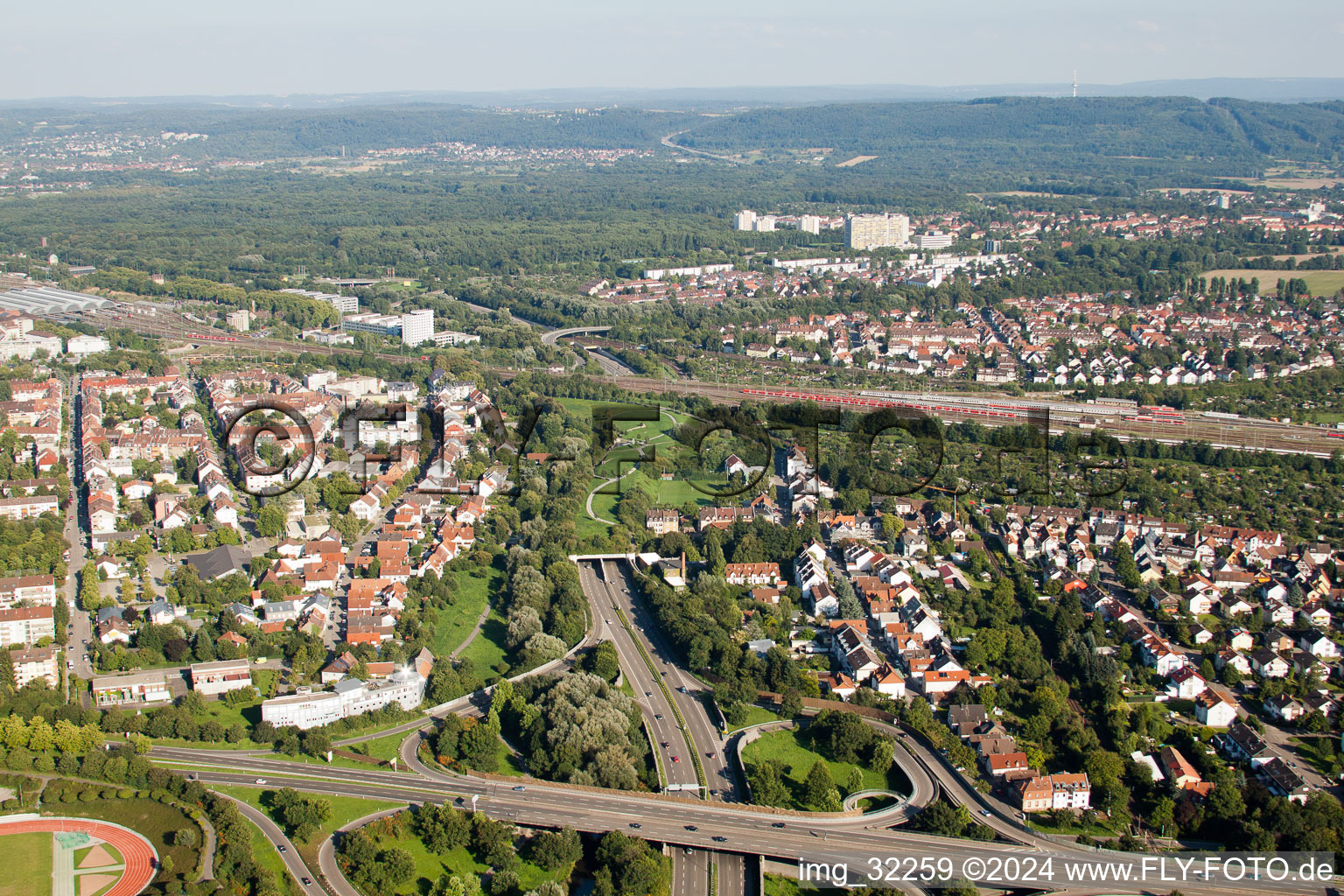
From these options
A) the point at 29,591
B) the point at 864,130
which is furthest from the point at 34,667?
the point at 864,130

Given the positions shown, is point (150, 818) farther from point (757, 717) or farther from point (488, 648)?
point (757, 717)

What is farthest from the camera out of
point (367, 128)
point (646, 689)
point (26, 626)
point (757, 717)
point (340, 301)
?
point (367, 128)

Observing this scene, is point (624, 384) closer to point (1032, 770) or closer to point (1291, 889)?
point (1032, 770)

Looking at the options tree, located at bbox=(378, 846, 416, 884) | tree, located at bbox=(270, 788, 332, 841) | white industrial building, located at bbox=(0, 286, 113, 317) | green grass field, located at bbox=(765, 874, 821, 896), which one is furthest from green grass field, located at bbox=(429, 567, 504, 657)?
white industrial building, located at bbox=(0, 286, 113, 317)

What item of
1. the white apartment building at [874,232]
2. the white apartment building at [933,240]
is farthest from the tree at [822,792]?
the white apartment building at [874,232]

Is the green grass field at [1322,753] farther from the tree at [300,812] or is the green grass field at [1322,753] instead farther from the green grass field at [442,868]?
the tree at [300,812]
